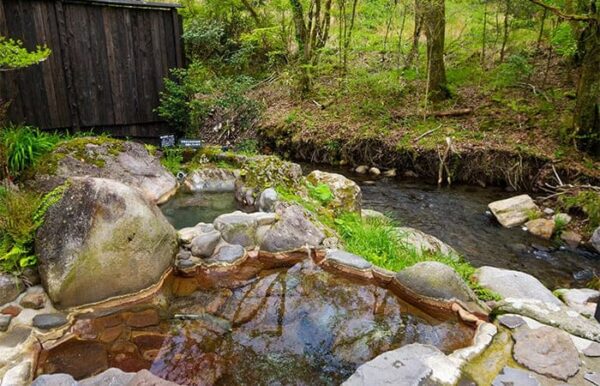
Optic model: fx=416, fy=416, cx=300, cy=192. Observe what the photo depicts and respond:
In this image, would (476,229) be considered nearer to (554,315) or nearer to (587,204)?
(587,204)

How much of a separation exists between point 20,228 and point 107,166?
1920mm

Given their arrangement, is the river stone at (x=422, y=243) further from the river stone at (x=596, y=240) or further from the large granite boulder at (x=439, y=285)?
the river stone at (x=596, y=240)

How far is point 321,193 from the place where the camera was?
5.38m

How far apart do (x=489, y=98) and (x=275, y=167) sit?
22.3ft

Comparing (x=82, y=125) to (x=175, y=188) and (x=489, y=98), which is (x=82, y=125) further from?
(x=489, y=98)

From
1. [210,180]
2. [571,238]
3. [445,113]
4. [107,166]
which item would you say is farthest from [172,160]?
[445,113]

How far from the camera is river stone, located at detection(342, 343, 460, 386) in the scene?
2.25 metres

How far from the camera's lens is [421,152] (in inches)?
342

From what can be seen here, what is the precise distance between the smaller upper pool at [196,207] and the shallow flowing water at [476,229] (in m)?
2.79

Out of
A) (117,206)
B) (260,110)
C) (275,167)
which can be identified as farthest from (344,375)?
(260,110)

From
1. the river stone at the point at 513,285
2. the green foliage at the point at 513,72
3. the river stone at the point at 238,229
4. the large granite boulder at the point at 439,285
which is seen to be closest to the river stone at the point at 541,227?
the river stone at the point at 513,285

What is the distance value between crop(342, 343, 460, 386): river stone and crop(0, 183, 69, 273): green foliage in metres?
2.49

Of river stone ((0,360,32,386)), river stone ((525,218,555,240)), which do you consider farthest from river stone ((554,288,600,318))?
river stone ((0,360,32,386))

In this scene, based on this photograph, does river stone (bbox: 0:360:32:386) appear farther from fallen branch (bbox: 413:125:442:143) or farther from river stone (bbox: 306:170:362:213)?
fallen branch (bbox: 413:125:442:143)
